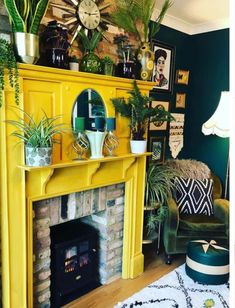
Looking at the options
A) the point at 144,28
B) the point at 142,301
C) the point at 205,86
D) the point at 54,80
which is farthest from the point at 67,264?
the point at 205,86

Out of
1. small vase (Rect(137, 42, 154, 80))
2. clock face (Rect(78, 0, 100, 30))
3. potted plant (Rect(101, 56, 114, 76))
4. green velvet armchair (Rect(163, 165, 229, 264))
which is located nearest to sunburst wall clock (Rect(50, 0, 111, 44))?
clock face (Rect(78, 0, 100, 30))

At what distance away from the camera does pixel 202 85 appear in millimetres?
3916

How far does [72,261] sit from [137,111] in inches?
53.3

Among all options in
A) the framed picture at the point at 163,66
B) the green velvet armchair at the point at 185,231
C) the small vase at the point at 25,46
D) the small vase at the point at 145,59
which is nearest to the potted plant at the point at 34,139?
the small vase at the point at 25,46

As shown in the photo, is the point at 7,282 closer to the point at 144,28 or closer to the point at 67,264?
the point at 67,264

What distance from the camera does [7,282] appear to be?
6.21 ft

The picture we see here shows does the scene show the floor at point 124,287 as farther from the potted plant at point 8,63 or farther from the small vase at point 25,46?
the small vase at point 25,46

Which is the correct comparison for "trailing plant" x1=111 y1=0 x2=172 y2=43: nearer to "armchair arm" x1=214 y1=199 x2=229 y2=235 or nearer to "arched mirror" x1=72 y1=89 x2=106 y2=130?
"arched mirror" x1=72 y1=89 x2=106 y2=130

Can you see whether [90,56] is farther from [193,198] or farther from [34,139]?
[193,198]

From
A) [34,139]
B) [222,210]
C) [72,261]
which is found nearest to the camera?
[34,139]

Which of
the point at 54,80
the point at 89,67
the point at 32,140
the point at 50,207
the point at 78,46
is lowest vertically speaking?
the point at 50,207

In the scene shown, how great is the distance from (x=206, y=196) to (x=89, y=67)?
1.99 meters

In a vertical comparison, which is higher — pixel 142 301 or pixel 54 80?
pixel 54 80

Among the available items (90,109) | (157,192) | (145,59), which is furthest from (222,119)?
(90,109)
